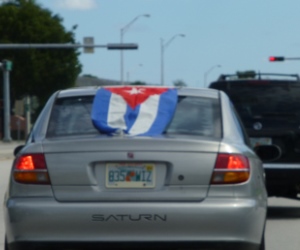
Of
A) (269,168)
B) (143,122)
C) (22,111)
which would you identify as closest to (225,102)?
(143,122)

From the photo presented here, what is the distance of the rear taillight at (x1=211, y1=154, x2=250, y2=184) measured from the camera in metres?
8.02

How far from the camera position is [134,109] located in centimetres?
877

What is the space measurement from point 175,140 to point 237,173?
50 cm

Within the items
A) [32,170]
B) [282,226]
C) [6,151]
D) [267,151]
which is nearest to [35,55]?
[6,151]

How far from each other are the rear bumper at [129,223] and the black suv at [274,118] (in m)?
7.07

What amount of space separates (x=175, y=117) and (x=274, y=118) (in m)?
6.73

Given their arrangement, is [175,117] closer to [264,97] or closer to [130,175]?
[130,175]

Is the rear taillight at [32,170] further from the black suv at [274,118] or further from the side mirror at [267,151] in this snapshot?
the black suv at [274,118]

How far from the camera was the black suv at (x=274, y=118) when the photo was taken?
1495 cm

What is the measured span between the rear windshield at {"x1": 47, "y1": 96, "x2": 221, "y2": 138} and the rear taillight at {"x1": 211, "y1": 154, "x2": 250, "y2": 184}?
0.33m

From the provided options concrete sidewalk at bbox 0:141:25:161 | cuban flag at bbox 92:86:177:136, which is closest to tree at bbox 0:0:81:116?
concrete sidewalk at bbox 0:141:25:161

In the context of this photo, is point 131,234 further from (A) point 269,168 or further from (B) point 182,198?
(A) point 269,168

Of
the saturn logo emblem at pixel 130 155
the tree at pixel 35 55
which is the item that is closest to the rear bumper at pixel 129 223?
Result: the saturn logo emblem at pixel 130 155

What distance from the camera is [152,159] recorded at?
26.2ft
